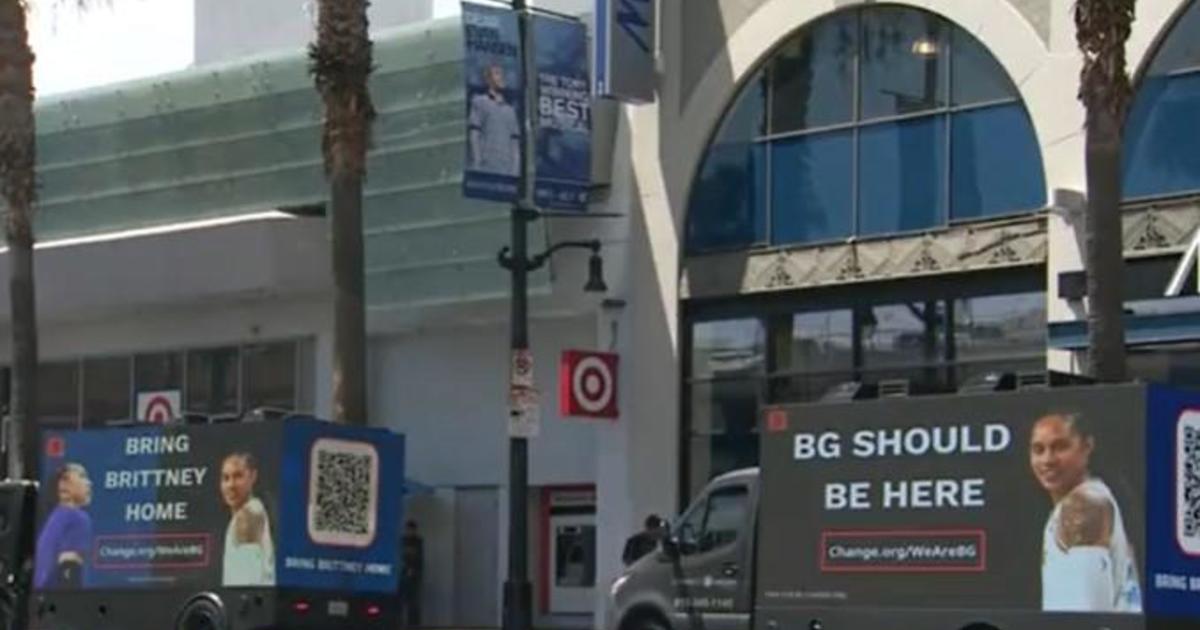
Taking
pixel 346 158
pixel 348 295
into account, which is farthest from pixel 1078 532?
pixel 346 158

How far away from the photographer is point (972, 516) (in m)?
18.2

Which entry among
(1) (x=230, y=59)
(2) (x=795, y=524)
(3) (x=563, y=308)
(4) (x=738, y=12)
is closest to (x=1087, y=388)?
(2) (x=795, y=524)

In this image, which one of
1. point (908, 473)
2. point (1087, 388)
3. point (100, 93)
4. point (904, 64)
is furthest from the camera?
point (100, 93)

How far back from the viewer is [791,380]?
1107 inches

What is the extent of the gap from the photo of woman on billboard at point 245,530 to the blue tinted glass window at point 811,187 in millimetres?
8466

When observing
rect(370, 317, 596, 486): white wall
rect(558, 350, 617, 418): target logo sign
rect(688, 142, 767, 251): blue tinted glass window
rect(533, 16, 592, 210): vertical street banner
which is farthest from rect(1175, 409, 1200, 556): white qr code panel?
rect(370, 317, 596, 486): white wall

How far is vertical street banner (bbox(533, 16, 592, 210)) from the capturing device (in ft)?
95.4

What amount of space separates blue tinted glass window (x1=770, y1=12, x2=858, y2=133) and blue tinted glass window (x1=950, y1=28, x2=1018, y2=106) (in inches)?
61.4

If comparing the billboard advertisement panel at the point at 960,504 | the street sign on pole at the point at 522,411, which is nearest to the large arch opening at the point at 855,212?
the street sign on pole at the point at 522,411

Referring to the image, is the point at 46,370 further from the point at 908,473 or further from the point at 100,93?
the point at 908,473

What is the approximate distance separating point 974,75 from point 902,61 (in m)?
1.10

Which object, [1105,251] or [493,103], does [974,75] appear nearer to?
[1105,251]

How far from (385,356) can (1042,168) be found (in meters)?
12.7

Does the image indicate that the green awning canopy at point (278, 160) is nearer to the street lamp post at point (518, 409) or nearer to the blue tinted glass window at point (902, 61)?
the street lamp post at point (518, 409)
